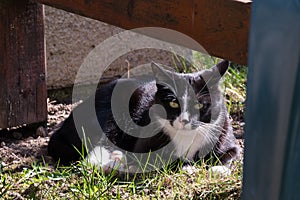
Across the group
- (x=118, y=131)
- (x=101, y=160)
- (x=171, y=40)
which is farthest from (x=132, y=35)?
(x=171, y=40)

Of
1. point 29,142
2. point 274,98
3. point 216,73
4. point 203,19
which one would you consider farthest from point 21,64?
point 274,98

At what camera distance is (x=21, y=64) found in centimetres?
330

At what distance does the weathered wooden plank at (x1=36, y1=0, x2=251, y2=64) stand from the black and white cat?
1.99ft

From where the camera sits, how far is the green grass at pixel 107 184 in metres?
2.61

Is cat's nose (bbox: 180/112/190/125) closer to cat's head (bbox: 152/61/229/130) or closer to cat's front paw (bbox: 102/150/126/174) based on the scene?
cat's head (bbox: 152/61/229/130)

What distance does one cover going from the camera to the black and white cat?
3021mm

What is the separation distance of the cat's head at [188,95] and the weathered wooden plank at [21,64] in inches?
26.6

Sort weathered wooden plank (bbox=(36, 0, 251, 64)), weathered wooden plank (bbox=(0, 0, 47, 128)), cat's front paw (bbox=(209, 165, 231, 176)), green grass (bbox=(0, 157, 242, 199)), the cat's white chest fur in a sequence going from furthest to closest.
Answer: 1. weathered wooden plank (bbox=(0, 0, 47, 128))
2. the cat's white chest fur
3. cat's front paw (bbox=(209, 165, 231, 176))
4. green grass (bbox=(0, 157, 242, 199))
5. weathered wooden plank (bbox=(36, 0, 251, 64))

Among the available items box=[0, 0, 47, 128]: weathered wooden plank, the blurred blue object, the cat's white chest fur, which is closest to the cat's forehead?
the cat's white chest fur

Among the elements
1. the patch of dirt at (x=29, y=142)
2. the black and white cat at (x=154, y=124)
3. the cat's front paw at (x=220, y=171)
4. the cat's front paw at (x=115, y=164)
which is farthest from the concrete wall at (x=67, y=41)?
the cat's front paw at (x=220, y=171)

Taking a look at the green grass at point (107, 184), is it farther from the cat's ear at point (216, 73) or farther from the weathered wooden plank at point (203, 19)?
the weathered wooden plank at point (203, 19)

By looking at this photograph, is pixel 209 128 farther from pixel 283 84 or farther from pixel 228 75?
pixel 283 84

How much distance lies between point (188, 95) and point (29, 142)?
0.91m

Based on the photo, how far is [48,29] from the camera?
3.97m
